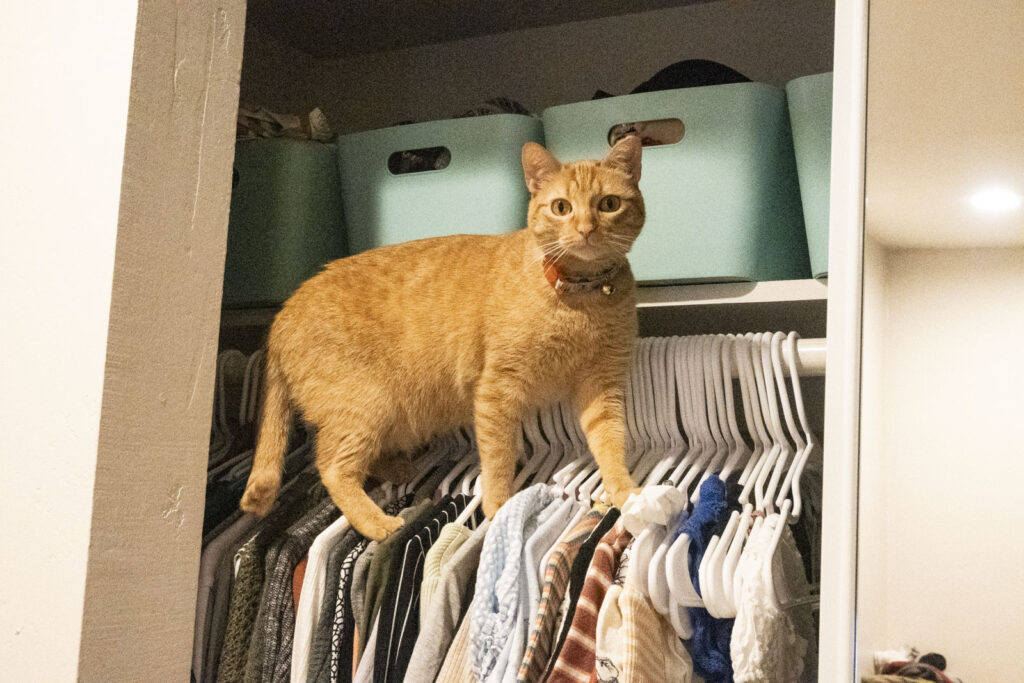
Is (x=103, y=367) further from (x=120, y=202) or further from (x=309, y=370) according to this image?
(x=309, y=370)

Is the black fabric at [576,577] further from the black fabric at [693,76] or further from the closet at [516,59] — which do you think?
the black fabric at [693,76]

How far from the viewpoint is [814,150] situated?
120cm

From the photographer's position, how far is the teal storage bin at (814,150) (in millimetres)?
1188

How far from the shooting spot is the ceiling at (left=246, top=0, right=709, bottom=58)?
5.61 feet

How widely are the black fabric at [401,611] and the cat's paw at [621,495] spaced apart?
10.1 inches

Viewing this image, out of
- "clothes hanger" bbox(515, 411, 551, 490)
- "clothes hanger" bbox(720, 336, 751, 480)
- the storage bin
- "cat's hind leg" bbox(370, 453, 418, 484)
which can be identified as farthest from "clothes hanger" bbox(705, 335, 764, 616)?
the storage bin

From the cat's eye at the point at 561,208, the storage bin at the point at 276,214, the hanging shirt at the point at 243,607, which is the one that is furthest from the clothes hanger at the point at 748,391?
the storage bin at the point at 276,214

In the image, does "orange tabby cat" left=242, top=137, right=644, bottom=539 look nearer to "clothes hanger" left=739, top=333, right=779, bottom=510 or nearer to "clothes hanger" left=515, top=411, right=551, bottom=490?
"clothes hanger" left=515, top=411, right=551, bottom=490

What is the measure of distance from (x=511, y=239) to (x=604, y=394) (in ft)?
0.95

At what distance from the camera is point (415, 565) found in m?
1.12

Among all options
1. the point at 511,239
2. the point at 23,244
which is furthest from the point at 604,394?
the point at 23,244

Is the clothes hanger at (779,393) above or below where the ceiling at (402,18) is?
below

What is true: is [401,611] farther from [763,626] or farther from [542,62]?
[542,62]

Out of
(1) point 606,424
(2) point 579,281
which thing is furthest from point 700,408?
(2) point 579,281
